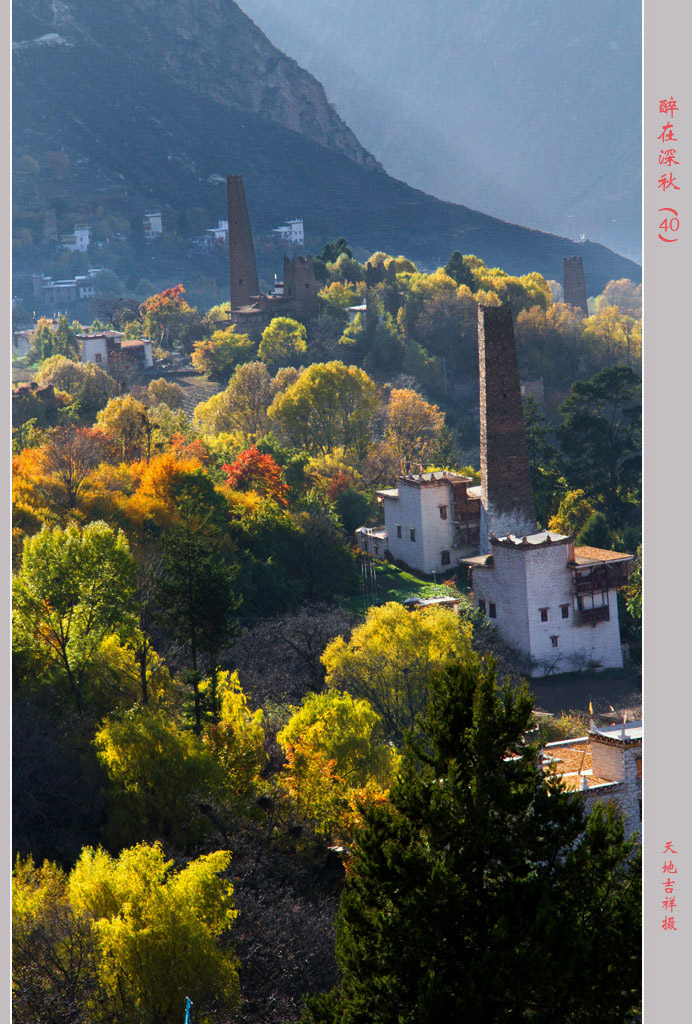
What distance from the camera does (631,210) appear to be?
136 metres

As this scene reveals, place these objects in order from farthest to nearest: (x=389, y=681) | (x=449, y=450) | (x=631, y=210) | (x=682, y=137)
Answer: (x=631, y=210)
(x=449, y=450)
(x=389, y=681)
(x=682, y=137)

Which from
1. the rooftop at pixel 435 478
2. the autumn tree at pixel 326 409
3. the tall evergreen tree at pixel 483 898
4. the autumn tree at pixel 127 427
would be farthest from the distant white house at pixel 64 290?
the tall evergreen tree at pixel 483 898

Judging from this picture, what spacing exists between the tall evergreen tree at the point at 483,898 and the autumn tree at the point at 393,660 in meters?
18.3

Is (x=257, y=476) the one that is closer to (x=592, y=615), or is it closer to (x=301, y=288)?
(x=592, y=615)

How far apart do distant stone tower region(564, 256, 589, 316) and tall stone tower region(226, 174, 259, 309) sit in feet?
77.9

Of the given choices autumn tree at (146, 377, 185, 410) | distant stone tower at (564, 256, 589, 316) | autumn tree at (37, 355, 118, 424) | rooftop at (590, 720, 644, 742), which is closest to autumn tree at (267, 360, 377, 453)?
autumn tree at (146, 377, 185, 410)

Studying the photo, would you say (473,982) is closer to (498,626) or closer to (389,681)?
(389,681)

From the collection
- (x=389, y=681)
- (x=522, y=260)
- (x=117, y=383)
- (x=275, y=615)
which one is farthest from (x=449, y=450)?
(x=522, y=260)

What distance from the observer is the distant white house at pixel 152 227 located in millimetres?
135512

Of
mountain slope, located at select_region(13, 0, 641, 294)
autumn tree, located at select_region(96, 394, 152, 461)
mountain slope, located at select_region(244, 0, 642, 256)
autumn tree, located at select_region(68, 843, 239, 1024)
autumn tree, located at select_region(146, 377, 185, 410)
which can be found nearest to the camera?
autumn tree, located at select_region(68, 843, 239, 1024)

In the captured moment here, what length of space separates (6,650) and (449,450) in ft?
161

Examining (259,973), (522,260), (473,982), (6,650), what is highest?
(522,260)

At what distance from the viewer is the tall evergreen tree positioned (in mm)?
12789

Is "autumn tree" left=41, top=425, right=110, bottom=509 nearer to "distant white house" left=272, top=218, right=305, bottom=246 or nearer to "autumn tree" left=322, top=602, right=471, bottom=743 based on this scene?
"autumn tree" left=322, top=602, right=471, bottom=743
